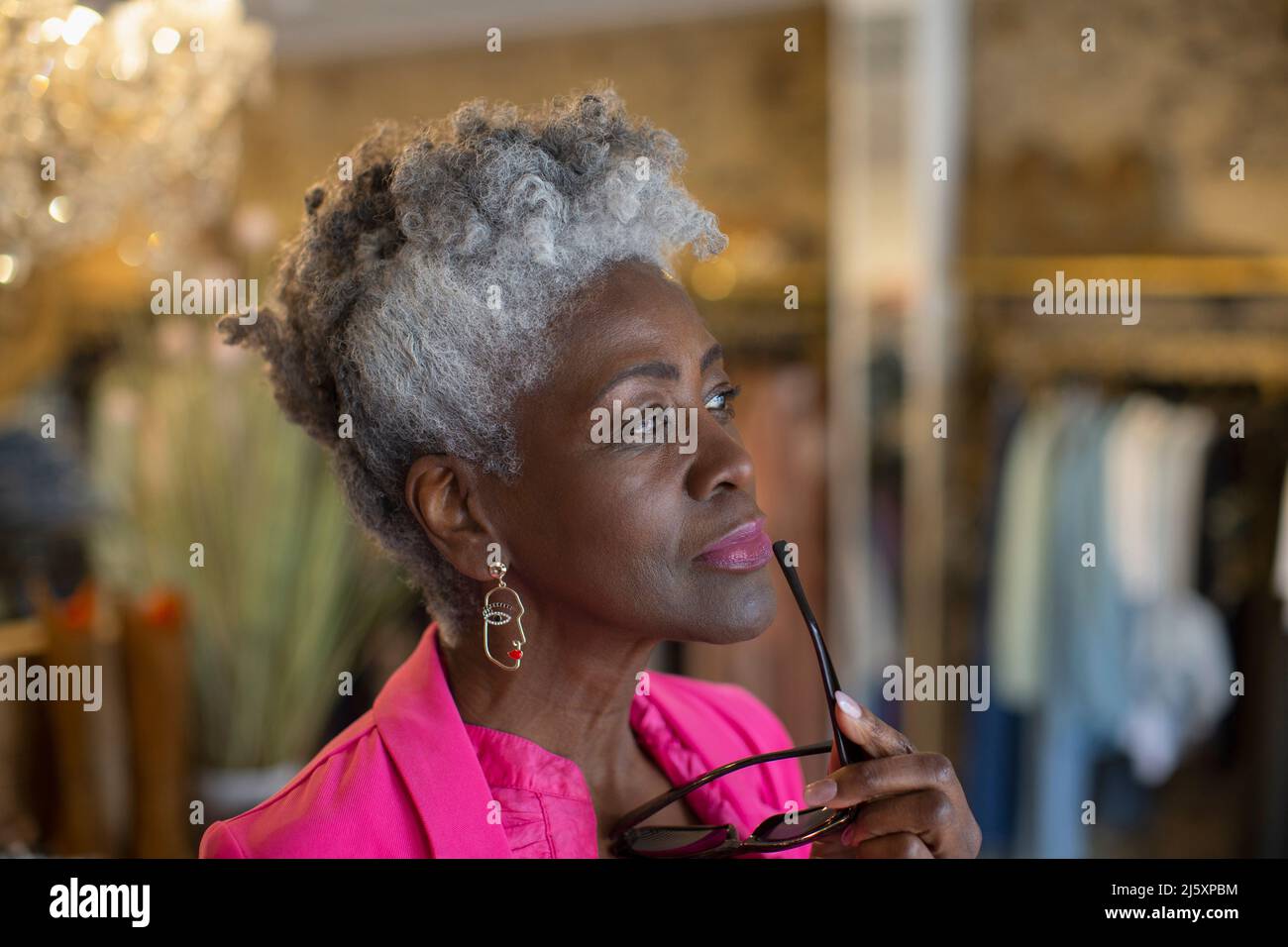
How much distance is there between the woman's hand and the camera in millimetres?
824

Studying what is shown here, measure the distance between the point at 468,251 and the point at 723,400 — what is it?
229 mm

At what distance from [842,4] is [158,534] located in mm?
2380

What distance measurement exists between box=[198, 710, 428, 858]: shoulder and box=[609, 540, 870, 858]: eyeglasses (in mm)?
181

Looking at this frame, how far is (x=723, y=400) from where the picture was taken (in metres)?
0.94

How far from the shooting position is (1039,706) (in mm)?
3016

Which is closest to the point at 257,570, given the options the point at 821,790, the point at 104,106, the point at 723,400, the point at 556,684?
the point at 104,106

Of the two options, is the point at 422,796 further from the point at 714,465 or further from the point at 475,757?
the point at 714,465

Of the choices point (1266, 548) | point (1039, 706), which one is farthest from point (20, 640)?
point (1266, 548)

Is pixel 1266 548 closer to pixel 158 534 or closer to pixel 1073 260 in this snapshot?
pixel 1073 260

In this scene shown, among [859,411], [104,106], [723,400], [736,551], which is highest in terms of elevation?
[104,106]

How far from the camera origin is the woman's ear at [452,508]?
0.91 meters

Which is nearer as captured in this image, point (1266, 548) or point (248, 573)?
point (248, 573)

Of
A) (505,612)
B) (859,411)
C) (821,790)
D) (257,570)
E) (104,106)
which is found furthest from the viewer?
(859,411)

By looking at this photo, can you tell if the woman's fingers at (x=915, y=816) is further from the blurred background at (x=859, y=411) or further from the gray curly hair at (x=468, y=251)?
the blurred background at (x=859, y=411)
